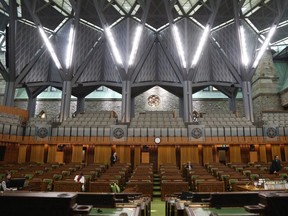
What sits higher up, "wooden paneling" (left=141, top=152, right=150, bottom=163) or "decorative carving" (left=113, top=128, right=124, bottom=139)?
"decorative carving" (left=113, top=128, right=124, bottom=139)

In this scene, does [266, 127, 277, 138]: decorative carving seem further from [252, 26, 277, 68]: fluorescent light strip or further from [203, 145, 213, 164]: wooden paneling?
[252, 26, 277, 68]: fluorescent light strip

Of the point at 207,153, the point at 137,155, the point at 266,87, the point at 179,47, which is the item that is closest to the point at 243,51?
the point at 266,87

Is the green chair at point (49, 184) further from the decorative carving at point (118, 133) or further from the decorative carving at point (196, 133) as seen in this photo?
the decorative carving at point (196, 133)

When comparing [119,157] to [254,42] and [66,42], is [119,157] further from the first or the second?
[254,42]

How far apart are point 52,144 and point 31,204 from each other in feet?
56.4

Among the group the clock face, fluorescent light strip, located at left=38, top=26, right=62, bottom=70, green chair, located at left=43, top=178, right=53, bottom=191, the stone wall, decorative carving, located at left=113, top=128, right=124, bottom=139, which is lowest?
green chair, located at left=43, top=178, right=53, bottom=191

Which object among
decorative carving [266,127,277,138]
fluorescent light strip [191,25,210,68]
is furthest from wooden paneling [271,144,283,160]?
fluorescent light strip [191,25,210,68]

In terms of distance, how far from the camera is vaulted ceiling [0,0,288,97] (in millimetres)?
20812

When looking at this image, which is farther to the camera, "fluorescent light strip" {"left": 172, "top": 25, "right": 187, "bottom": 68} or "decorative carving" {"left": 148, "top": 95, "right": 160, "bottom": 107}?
"decorative carving" {"left": 148, "top": 95, "right": 160, "bottom": 107}

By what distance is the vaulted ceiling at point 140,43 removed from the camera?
20812 mm

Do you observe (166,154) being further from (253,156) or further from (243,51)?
(243,51)

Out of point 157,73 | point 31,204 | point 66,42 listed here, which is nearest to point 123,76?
point 157,73

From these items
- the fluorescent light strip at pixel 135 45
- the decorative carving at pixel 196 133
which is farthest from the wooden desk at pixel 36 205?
the fluorescent light strip at pixel 135 45

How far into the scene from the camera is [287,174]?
29.6ft
